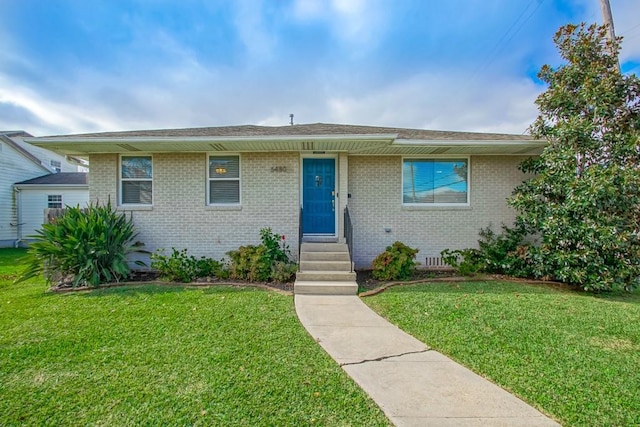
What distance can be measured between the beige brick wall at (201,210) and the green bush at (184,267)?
0.66 meters

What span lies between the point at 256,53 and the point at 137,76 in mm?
4586

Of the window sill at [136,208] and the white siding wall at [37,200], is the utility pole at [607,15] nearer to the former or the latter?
the window sill at [136,208]

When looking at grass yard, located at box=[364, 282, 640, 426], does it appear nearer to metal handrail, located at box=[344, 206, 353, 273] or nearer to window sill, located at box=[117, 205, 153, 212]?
metal handrail, located at box=[344, 206, 353, 273]

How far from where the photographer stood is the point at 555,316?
453cm

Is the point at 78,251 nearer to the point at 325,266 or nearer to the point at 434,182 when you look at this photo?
the point at 325,266

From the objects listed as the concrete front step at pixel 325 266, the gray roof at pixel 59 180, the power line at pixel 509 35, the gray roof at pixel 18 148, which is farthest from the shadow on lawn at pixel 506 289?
the gray roof at pixel 18 148

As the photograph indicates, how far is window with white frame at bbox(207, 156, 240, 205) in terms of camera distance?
775 cm

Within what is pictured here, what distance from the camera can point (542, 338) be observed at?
372 centimetres

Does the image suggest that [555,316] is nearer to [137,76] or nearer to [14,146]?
[137,76]

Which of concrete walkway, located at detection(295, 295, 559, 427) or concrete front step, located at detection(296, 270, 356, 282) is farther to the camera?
concrete front step, located at detection(296, 270, 356, 282)

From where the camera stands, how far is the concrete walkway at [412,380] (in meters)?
2.26

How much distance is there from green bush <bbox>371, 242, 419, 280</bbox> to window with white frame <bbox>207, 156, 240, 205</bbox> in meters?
3.90

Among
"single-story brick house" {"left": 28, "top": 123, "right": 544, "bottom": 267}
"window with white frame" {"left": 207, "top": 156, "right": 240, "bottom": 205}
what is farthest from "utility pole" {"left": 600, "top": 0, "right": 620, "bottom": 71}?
"window with white frame" {"left": 207, "top": 156, "right": 240, "bottom": 205}

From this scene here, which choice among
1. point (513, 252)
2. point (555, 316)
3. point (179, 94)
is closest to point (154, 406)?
point (555, 316)
